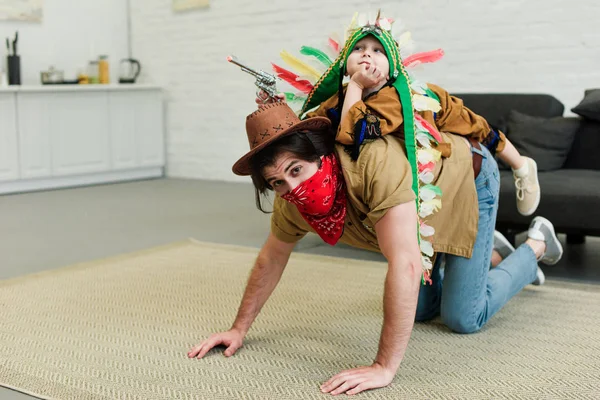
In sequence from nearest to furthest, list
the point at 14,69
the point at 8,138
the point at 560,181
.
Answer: the point at 560,181 < the point at 8,138 < the point at 14,69

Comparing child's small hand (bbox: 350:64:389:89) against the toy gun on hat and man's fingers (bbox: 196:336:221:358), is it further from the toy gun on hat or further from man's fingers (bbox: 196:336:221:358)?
man's fingers (bbox: 196:336:221:358)

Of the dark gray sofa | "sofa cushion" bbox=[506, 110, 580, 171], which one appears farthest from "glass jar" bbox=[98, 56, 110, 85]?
"sofa cushion" bbox=[506, 110, 580, 171]

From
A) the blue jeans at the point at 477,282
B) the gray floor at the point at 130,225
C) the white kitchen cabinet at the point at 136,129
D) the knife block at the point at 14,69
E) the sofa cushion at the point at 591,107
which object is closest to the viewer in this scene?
the blue jeans at the point at 477,282

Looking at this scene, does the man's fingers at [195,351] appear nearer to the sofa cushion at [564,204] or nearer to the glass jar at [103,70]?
the sofa cushion at [564,204]

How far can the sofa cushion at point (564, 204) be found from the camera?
3232mm

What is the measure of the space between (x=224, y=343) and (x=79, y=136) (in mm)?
4913

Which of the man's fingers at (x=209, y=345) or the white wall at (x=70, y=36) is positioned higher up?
the white wall at (x=70, y=36)

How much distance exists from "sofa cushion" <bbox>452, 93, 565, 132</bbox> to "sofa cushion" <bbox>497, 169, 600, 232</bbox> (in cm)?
81

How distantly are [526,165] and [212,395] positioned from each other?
4.38 feet

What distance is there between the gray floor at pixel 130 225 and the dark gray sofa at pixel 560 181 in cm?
27

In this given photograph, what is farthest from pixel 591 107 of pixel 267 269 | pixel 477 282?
pixel 267 269

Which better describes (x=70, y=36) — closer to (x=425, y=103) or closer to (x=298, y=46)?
(x=298, y=46)

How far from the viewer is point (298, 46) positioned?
647 centimetres

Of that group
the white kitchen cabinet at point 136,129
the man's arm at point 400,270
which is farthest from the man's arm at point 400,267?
the white kitchen cabinet at point 136,129
